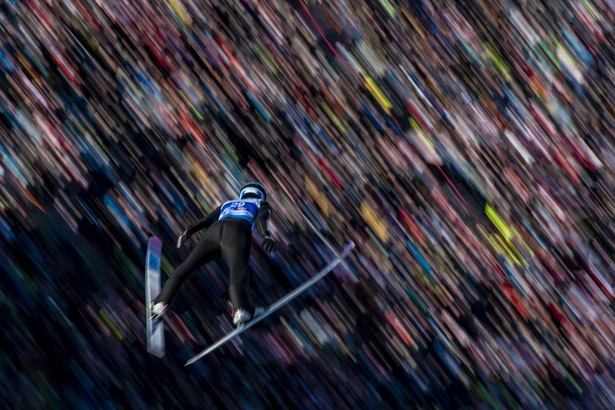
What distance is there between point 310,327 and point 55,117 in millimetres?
3161

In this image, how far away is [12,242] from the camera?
6332 mm

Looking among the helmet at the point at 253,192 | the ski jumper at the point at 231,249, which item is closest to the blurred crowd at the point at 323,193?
the ski jumper at the point at 231,249

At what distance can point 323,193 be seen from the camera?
7.06 m

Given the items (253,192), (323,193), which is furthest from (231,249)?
(323,193)

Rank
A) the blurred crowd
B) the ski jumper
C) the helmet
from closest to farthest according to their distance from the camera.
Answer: the ski jumper
the helmet
the blurred crowd

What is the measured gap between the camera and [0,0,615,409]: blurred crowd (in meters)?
6.38

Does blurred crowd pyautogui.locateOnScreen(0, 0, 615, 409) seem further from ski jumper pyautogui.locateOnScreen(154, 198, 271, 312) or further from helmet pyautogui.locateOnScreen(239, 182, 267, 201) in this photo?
helmet pyautogui.locateOnScreen(239, 182, 267, 201)

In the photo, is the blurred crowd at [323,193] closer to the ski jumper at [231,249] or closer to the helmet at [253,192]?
the ski jumper at [231,249]

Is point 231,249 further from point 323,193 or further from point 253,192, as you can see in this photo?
point 323,193

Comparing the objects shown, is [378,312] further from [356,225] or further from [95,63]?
[95,63]

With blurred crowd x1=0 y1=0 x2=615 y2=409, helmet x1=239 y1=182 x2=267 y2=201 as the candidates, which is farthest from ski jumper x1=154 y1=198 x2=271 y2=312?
blurred crowd x1=0 y1=0 x2=615 y2=409

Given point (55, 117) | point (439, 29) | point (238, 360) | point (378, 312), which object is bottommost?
point (378, 312)

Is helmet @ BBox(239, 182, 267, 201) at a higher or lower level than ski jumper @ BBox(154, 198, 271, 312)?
higher

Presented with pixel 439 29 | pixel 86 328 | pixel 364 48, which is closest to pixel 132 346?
pixel 86 328
